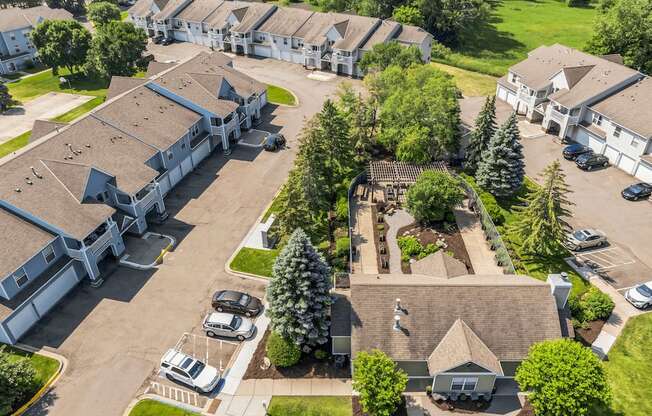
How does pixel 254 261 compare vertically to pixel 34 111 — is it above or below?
below

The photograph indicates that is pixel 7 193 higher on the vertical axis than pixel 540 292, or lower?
higher

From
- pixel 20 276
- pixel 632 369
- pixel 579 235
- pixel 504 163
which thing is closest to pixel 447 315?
pixel 632 369

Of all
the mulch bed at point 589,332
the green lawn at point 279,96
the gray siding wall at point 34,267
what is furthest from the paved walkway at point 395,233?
the green lawn at point 279,96

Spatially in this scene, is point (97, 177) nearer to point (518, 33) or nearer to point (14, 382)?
point (14, 382)

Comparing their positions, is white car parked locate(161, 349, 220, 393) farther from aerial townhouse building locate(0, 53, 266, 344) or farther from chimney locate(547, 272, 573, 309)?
chimney locate(547, 272, 573, 309)

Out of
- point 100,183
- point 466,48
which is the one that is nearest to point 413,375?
point 100,183

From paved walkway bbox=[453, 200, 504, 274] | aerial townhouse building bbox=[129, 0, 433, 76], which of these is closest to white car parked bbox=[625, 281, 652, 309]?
paved walkway bbox=[453, 200, 504, 274]

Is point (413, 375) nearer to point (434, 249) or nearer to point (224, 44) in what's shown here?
point (434, 249)
